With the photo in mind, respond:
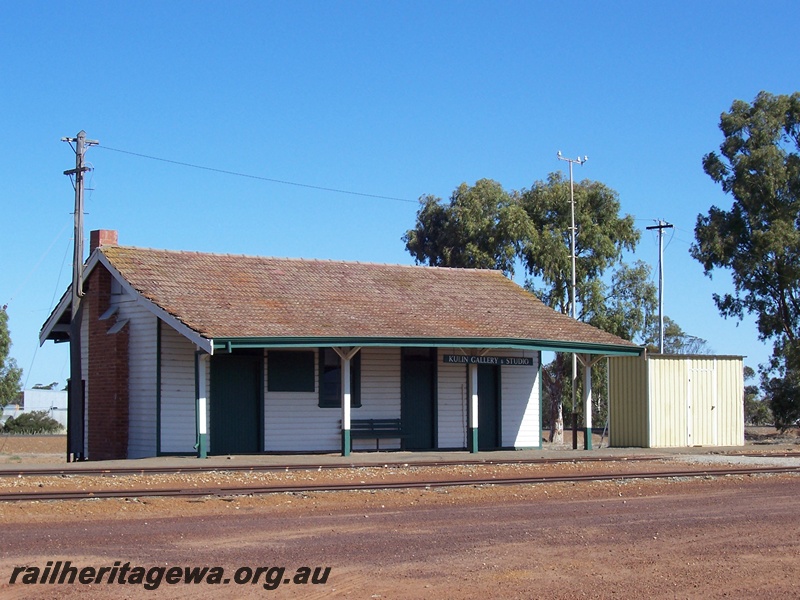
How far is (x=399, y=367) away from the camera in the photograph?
25.7 metres

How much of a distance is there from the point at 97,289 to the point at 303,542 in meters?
16.5

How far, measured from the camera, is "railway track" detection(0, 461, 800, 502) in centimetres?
1460

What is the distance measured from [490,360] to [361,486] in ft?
32.5

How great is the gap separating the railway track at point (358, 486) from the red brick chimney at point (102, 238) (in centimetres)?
851

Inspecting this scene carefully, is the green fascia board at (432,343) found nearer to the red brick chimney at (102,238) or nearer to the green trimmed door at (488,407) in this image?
the green trimmed door at (488,407)

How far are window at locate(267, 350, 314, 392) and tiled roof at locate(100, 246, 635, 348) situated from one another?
100 centimetres

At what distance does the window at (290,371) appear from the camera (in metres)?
24.1

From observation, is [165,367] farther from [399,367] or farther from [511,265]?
[511,265]

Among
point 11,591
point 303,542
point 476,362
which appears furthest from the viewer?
point 476,362

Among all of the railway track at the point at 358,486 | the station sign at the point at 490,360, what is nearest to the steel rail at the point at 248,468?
the railway track at the point at 358,486

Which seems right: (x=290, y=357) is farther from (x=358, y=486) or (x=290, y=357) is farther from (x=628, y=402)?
(x=628, y=402)

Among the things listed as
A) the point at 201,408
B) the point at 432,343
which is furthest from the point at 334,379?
the point at 201,408

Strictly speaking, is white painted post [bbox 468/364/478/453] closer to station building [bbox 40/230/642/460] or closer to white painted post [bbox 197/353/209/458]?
station building [bbox 40/230/642/460]

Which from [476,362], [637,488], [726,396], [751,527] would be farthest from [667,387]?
[751,527]
